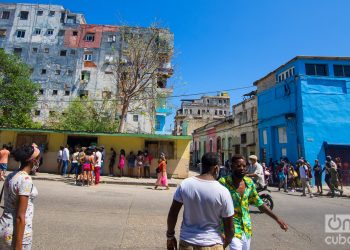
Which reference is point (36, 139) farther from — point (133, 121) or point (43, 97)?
point (43, 97)

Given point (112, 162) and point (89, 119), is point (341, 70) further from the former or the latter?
point (89, 119)

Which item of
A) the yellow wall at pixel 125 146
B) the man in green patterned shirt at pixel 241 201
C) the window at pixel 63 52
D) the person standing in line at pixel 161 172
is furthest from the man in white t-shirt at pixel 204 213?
the window at pixel 63 52

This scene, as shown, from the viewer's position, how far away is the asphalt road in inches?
195

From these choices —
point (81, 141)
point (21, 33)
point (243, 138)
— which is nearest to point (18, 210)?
point (81, 141)

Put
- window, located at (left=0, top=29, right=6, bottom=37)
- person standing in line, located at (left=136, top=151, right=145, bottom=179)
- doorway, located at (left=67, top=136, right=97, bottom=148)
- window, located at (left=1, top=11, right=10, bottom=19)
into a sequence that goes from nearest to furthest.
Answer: person standing in line, located at (left=136, top=151, right=145, bottom=179), doorway, located at (left=67, top=136, right=97, bottom=148), window, located at (left=0, top=29, right=6, bottom=37), window, located at (left=1, top=11, right=10, bottom=19)

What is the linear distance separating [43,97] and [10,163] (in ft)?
75.3

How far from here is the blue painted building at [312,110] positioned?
1891 centimetres

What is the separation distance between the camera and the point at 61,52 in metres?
40.4

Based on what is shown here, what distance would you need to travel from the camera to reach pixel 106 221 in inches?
249

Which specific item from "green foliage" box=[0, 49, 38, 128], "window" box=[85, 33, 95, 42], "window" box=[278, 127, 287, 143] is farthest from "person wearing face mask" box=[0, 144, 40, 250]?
"window" box=[85, 33, 95, 42]

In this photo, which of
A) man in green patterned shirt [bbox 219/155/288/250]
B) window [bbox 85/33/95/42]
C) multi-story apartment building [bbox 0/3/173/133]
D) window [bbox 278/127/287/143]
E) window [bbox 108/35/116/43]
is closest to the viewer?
man in green patterned shirt [bbox 219/155/288/250]

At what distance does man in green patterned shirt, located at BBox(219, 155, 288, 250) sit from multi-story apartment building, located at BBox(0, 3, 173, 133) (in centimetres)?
3446

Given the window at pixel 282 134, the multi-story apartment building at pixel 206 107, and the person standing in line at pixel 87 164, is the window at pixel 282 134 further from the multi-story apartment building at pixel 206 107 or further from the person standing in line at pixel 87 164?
the multi-story apartment building at pixel 206 107

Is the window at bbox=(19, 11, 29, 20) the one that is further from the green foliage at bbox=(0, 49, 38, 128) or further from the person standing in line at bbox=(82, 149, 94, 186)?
the person standing in line at bbox=(82, 149, 94, 186)
